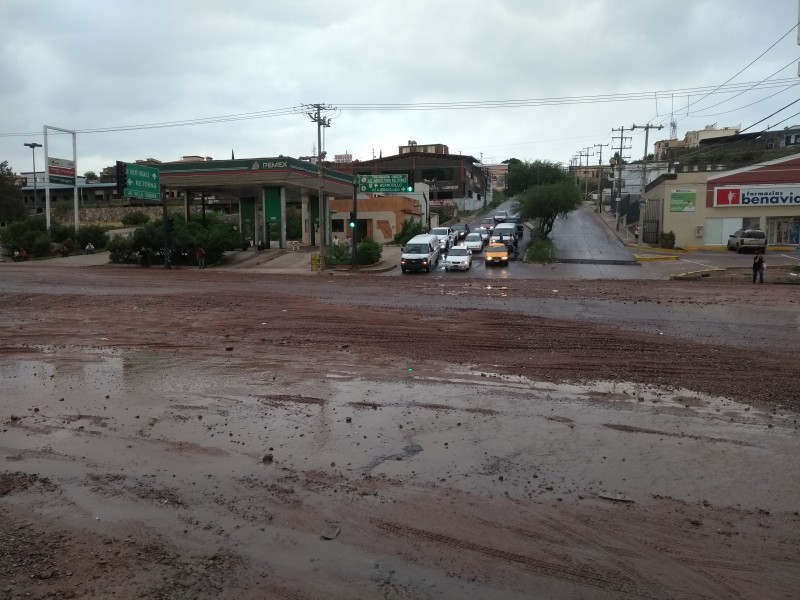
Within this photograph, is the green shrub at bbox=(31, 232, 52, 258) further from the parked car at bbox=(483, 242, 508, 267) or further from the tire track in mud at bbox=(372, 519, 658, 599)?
the tire track in mud at bbox=(372, 519, 658, 599)

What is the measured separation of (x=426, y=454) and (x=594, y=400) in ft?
11.4

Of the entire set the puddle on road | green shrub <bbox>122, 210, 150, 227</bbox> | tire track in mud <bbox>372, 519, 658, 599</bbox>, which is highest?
green shrub <bbox>122, 210, 150, 227</bbox>

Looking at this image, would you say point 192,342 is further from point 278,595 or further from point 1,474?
point 278,595

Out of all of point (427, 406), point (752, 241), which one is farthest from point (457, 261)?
point (427, 406)

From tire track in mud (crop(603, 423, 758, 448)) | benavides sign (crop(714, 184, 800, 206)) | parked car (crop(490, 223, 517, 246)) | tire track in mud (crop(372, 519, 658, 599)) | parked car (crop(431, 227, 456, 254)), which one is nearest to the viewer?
tire track in mud (crop(372, 519, 658, 599))

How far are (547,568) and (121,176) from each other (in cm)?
4049

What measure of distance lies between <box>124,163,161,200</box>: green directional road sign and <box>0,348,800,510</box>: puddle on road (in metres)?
32.3

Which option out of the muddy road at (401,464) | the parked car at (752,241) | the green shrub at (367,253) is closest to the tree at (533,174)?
the parked car at (752,241)

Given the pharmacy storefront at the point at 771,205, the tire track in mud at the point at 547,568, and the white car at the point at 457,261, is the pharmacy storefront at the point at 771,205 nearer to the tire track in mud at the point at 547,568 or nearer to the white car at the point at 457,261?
the white car at the point at 457,261

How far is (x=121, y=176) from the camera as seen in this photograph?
39.8m

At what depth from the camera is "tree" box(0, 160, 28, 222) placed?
72.8 metres

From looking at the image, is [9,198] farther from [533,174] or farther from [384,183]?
[533,174]

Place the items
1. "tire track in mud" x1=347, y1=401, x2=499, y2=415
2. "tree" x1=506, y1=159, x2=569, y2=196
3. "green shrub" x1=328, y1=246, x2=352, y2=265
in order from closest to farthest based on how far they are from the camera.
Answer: "tire track in mud" x1=347, y1=401, x2=499, y2=415, "green shrub" x1=328, y1=246, x2=352, y2=265, "tree" x1=506, y1=159, x2=569, y2=196

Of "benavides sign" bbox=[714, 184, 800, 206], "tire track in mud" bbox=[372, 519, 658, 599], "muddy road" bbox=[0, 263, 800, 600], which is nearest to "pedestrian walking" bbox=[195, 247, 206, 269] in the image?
"muddy road" bbox=[0, 263, 800, 600]
